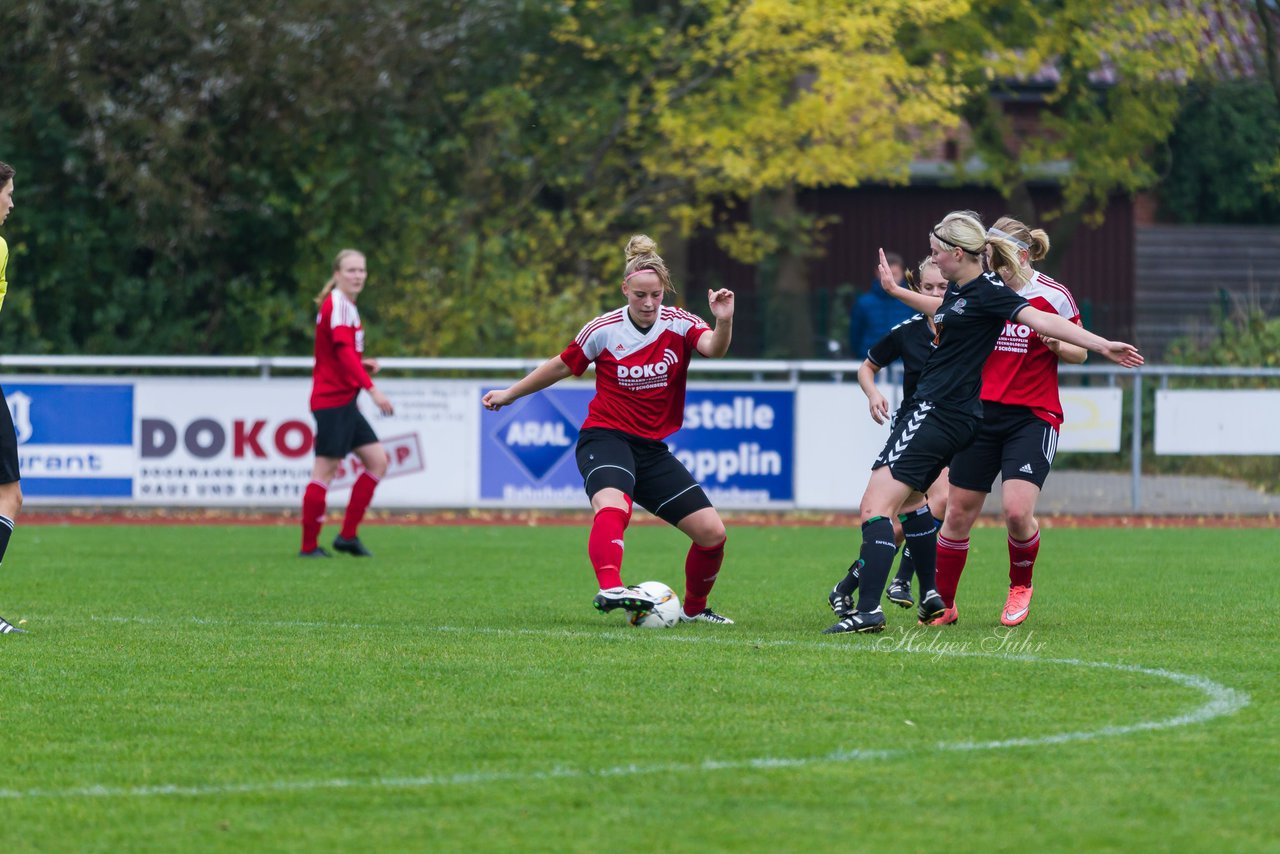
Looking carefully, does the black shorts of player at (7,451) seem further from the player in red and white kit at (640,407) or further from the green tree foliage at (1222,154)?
the green tree foliage at (1222,154)

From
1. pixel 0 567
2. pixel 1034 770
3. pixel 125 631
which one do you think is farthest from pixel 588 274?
pixel 1034 770

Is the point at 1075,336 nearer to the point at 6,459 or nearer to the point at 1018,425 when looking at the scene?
the point at 1018,425

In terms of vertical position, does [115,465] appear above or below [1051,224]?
below

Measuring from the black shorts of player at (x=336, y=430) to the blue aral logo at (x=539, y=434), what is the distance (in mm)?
3726

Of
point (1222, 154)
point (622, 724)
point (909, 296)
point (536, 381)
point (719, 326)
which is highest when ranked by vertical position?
point (1222, 154)

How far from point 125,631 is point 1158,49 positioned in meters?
18.6

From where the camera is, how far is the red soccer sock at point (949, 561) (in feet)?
30.1

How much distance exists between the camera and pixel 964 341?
8562mm

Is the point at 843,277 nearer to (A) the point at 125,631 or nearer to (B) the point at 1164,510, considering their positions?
(B) the point at 1164,510

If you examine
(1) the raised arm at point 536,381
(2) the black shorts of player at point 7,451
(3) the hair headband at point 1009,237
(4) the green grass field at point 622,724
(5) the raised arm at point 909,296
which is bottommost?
(4) the green grass field at point 622,724

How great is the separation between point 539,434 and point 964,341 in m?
8.97

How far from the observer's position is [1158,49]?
956 inches

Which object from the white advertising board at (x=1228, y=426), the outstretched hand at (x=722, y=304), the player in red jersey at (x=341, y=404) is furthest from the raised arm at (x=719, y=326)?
the white advertising board at (x=1228, y=426)

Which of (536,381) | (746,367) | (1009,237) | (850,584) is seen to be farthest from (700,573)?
(746,367)
